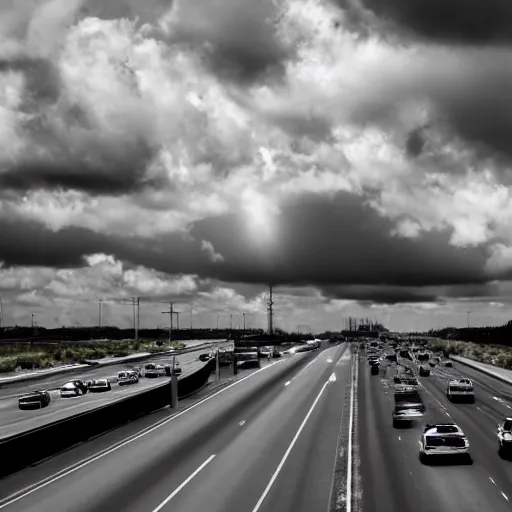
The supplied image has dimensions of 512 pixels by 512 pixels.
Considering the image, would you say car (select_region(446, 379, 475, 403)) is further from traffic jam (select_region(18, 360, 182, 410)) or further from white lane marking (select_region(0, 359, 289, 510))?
traffic jam (select_region(18, 360, 182, 410))

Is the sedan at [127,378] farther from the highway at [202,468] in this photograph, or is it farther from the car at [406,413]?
the car at [406,413]

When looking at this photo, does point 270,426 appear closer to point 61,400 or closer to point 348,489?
point 348,489

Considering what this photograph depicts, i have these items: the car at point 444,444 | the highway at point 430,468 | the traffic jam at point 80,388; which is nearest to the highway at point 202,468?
the highway at point 430,468

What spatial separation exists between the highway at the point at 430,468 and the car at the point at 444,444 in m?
0.60

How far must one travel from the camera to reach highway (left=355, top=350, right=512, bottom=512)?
27.2m

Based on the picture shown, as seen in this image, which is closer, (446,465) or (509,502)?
(509,502)

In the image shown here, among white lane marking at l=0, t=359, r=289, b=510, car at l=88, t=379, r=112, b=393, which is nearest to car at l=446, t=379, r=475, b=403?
white lane marking at l=0, t=359, r=289, b=510

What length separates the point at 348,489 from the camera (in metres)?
29.5

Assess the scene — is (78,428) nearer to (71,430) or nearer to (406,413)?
(71,430)

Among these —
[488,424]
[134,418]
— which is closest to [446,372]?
[488,424]

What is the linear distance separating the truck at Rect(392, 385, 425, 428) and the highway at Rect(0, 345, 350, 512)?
4.54 metres

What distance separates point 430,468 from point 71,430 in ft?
68.3

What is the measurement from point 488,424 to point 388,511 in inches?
1032

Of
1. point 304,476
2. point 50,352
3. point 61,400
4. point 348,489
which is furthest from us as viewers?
point 50,352
